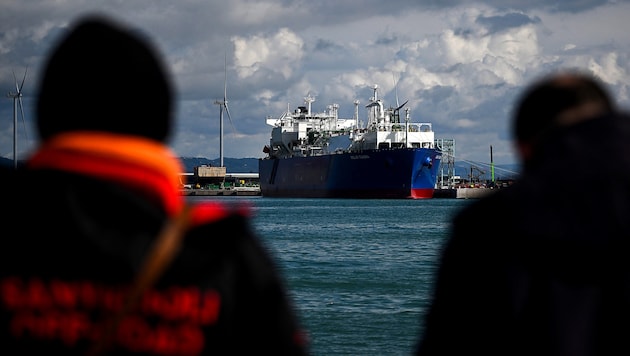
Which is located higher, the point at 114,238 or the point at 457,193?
the point at 114,238

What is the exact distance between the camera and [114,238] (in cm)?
178

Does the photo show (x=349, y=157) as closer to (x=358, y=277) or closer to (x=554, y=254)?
(x=358, y=277)

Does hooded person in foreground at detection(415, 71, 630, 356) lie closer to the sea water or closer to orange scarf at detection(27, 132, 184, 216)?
the sea water

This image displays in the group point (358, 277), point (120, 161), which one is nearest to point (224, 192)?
point (358, 277)

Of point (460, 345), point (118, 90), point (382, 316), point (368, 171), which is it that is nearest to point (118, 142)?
point (118, 90)

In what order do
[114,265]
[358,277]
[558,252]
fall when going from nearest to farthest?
[114,265] < [558,252] < [358,277]

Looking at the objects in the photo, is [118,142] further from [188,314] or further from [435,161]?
[435,161]

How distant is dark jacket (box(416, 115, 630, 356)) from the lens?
2.11m

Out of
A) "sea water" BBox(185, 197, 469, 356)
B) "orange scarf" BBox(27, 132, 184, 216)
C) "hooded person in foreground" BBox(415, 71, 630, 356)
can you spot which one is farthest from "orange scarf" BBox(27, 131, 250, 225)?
"hooded person in foreground" BBox(415, 71, 630, 356)

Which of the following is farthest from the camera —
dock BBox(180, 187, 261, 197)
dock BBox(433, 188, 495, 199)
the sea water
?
dock BBox(180, 187, 261, 197)

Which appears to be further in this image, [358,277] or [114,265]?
[358,277]

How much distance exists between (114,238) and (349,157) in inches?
2891

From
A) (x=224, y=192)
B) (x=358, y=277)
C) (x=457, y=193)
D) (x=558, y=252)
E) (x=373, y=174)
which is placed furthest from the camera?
(x=224, y=192)

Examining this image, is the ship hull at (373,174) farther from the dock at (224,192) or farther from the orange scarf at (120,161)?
the orange scarf at (120,161)
